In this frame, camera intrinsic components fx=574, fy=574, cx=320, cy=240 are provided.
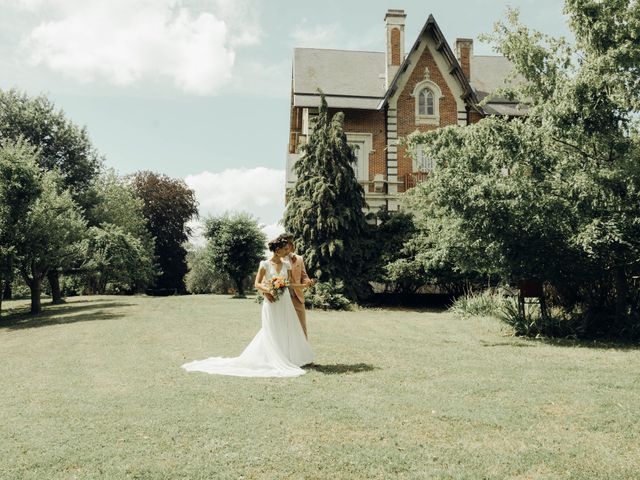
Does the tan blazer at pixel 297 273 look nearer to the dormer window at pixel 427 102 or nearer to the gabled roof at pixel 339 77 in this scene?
the gabled roof at pixel 339 77

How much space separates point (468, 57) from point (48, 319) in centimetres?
2605

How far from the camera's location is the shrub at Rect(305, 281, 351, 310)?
22.6 m

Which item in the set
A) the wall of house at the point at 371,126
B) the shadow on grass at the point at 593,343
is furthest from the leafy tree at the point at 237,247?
the shadow on grass at the point at 593,343

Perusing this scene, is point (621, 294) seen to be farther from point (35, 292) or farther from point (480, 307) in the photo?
point (35, 292)

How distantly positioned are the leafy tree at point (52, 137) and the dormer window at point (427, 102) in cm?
2210

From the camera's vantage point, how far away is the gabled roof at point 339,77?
3089 centimetres

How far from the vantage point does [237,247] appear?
110 ft

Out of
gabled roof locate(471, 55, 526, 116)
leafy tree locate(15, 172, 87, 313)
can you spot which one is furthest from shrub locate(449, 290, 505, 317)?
leafy tree locate(15, 172, 87, 313)

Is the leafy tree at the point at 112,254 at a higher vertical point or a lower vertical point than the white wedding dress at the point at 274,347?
higher

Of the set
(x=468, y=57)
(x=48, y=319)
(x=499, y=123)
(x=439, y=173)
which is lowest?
Result: (x=48, y=319)

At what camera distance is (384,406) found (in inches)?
281

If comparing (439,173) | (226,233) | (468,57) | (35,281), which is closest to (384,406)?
(439,173)

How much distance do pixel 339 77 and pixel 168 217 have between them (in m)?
25.8

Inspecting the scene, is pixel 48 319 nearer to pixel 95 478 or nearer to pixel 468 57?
pixel 95 478
